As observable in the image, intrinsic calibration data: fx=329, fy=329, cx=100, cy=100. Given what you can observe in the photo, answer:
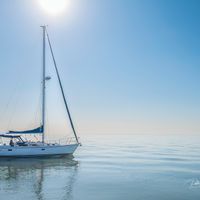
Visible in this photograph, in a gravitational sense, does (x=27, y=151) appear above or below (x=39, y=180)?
above

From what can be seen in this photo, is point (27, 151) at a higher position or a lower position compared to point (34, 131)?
lower

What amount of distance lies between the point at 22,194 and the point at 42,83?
1207 inches

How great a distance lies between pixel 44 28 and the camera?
57.7m

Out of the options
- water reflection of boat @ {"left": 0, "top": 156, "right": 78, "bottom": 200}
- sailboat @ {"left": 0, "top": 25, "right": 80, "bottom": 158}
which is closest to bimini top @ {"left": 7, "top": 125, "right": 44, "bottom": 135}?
sailboat @ {"left": 0, "top": 25, "right": 80, "bottom": 158}

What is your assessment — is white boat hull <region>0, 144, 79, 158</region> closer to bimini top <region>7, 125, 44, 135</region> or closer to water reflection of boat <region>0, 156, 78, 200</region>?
bimini top <region>7, 125, 44, 135</region>

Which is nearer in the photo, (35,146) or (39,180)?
(39,180)

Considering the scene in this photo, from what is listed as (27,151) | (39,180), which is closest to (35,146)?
(27,151)

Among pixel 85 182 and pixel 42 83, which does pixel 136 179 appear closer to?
pixel 85 182

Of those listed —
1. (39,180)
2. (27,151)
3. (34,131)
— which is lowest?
(39,180)

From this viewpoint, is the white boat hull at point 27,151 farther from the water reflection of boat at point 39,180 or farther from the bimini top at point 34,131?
the water reflection of boat at point 39,180

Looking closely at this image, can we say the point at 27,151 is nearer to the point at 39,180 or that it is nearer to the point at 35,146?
the point at 35,146

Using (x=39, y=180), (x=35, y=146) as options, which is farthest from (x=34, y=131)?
(x=39, y=180)

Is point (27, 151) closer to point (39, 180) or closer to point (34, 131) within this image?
point (34, 131)

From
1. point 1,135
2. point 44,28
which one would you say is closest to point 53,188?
point 1,135
